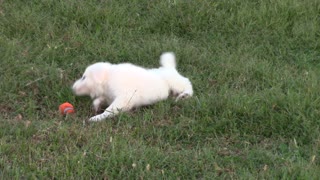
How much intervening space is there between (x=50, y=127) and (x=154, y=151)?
75 cm

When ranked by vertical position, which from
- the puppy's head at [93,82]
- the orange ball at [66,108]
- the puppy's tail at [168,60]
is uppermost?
the puppy's head at [93,82]

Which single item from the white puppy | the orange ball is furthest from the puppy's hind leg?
the orange ball

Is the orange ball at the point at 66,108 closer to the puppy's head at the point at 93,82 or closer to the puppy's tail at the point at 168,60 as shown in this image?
the puppy's head at the point at 93,82

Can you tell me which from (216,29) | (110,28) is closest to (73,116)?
(110,28)

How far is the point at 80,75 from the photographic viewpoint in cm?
497

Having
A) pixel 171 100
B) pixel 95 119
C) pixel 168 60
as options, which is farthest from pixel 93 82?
pixel 168 60

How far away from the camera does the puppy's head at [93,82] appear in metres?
4.39

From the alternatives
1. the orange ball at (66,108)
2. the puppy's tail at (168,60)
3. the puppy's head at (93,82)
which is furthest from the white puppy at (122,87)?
the puppy's tail at (168,60)

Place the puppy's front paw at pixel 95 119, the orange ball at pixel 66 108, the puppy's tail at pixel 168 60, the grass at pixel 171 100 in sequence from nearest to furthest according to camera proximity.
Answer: the grass at pixel 171 100 < the puppy's front paw at pixel 95 119 < the orange ball at pixel 66 108 < the puppy's tail at pixel 168 60

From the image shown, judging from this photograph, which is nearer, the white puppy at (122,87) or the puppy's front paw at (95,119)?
the puppy's front paw at (95,119)

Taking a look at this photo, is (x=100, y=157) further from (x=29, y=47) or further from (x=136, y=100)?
(x=29, y=47)

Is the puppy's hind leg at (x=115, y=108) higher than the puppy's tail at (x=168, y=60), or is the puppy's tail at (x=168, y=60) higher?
the puppy's hind leg at (x=115, y=108)

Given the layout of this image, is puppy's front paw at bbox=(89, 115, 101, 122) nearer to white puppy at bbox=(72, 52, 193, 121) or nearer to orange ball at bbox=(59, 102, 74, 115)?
white puppy at bbox=(72, 52, 193, 121)

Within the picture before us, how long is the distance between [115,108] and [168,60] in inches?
39.2
